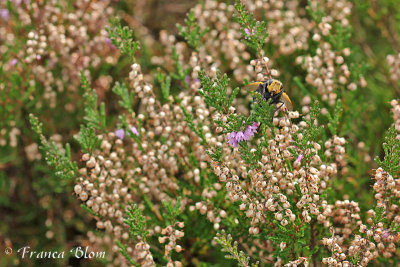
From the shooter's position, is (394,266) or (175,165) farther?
(175,165)

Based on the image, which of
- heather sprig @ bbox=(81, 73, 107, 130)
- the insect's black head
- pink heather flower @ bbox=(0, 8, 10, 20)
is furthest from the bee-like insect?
pink heather flower @ bbox=(0, 8, 10, 20)

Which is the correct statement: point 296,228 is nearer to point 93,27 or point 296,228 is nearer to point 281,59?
point 281,59

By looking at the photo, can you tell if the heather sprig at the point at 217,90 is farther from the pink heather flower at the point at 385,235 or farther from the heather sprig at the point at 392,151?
the pink heather flower at the point at 385,235

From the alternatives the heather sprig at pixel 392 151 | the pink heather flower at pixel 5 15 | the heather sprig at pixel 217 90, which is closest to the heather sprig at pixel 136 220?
the heather sprig at pixel 217 90

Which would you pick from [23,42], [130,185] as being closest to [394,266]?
[130,185]

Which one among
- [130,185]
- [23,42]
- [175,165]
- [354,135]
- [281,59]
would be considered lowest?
[130,185]

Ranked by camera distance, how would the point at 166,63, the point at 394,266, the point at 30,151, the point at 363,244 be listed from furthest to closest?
the point at 166,63 < the point at 30,151 < the point at 394,266 < the point at 363,244

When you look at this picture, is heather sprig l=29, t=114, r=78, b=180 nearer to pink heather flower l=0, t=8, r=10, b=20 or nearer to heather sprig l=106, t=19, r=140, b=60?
heather sprig l=106, t=19, r=140, b=60

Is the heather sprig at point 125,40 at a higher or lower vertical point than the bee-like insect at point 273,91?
higher
